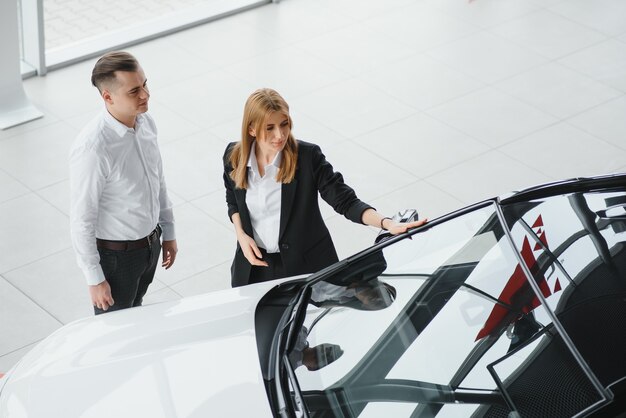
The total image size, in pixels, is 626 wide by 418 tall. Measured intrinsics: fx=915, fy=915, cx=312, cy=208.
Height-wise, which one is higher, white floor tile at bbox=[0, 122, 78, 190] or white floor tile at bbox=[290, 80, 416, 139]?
white floor tile at bbox=[290, 80, 416, 139]

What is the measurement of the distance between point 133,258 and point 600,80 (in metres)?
4.57

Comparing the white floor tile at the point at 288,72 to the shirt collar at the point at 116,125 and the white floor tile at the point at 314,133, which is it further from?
the shirt collar at the point at 116,125

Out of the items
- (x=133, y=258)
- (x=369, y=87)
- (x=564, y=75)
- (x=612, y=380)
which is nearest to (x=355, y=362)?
(x=612, y=380)

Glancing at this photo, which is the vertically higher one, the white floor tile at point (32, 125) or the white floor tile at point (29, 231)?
the white floor tile at point (32, 125)

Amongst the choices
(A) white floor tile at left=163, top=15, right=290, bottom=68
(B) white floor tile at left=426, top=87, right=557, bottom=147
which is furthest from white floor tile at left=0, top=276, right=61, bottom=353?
(B) white floor tile at left=426, top=87, right=557, bottom=147

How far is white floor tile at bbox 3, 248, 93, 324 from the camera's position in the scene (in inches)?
187

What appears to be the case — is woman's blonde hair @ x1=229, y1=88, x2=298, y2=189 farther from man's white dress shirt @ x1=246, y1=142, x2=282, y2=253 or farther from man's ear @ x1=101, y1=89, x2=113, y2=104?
man's ear @ x1=101, y1=89, x2=113, y2=104

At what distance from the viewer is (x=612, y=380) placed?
2.36m

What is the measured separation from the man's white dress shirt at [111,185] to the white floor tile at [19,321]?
3.61ft

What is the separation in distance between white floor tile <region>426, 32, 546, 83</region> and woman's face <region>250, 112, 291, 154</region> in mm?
3908

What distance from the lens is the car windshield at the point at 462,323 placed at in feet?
8.13

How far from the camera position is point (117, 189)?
3.59m

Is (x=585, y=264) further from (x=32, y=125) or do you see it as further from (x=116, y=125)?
(x=32, y=125)

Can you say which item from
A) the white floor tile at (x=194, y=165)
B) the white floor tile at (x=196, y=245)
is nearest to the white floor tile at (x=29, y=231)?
the white floor tile at (x=196, y=245)
